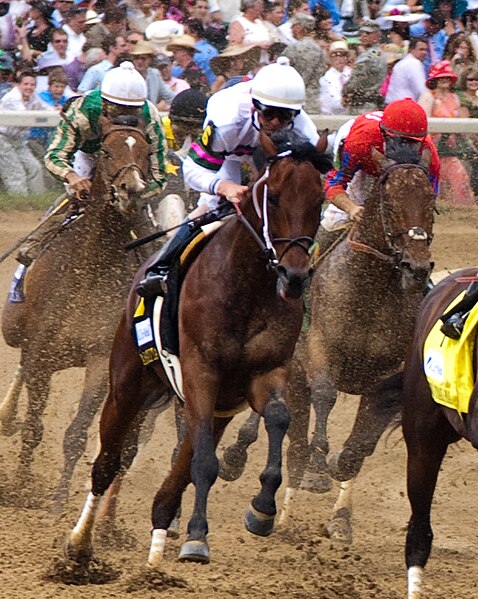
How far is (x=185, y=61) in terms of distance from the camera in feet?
40.6

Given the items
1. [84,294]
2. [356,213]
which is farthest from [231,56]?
[356,213]

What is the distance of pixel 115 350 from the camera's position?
6.26m

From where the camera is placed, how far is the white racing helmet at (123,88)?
7379 mm

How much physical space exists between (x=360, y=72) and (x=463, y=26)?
1939mm

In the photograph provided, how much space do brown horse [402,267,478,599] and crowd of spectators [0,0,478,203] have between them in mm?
5898

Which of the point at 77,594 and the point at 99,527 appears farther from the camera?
the point at 99,527

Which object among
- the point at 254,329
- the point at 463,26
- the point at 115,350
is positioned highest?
the point at 254,329

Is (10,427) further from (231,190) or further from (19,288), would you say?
(231,190)

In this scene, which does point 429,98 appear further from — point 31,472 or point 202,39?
point 31,472

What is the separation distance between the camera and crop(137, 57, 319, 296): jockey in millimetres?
5625

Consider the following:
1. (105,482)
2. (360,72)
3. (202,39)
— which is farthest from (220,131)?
(202,39)

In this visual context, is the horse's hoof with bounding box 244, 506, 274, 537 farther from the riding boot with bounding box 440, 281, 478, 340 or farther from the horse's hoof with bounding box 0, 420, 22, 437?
the horse's hoof with bounding box 0, 420, 22, 437

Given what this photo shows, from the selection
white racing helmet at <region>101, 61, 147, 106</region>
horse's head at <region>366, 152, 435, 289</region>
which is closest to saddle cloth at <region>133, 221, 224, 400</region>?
horse's head at <region>366, 152, 435, 289</region>

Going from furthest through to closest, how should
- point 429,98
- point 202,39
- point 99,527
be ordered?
point 202,39, point 429,98, point 99,527
